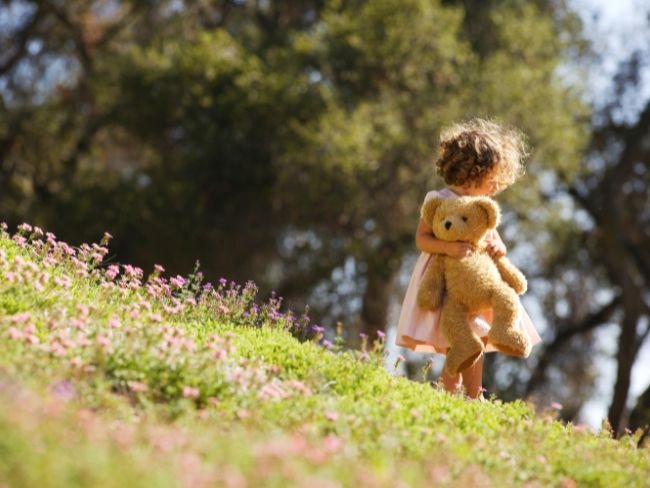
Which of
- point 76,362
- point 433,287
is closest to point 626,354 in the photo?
point 433,287

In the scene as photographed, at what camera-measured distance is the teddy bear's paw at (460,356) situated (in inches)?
298

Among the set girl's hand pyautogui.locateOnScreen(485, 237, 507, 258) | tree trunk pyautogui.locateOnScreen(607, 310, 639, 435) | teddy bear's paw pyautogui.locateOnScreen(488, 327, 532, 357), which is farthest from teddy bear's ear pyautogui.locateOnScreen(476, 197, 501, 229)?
tree trunk pyautogui.locateOnScreen(607, 310, 639, 435)

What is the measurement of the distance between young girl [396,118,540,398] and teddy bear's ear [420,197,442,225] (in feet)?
0.22

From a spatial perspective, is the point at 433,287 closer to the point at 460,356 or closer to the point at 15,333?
the point at 460,356

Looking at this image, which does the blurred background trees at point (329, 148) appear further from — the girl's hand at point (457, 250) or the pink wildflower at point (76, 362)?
the pink wildflower at point (76, 362)

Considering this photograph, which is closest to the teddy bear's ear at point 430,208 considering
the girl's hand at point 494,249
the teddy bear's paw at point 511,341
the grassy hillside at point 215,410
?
the girl's hand at point 494,249

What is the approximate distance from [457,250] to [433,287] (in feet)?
1.04

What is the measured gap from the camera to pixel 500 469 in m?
5.43

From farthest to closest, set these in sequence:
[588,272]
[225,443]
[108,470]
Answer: [588,272] < [225,443] < [108,470]

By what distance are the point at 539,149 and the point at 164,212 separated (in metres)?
6.36

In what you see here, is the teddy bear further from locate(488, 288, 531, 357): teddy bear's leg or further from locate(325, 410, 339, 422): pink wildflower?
locate(325, 410, 339, 422): pink wildflower

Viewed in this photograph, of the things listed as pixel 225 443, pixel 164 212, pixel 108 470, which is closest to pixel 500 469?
pixel 225 443

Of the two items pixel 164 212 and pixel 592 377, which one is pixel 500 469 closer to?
pixel 164 212

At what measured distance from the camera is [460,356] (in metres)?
7.57
